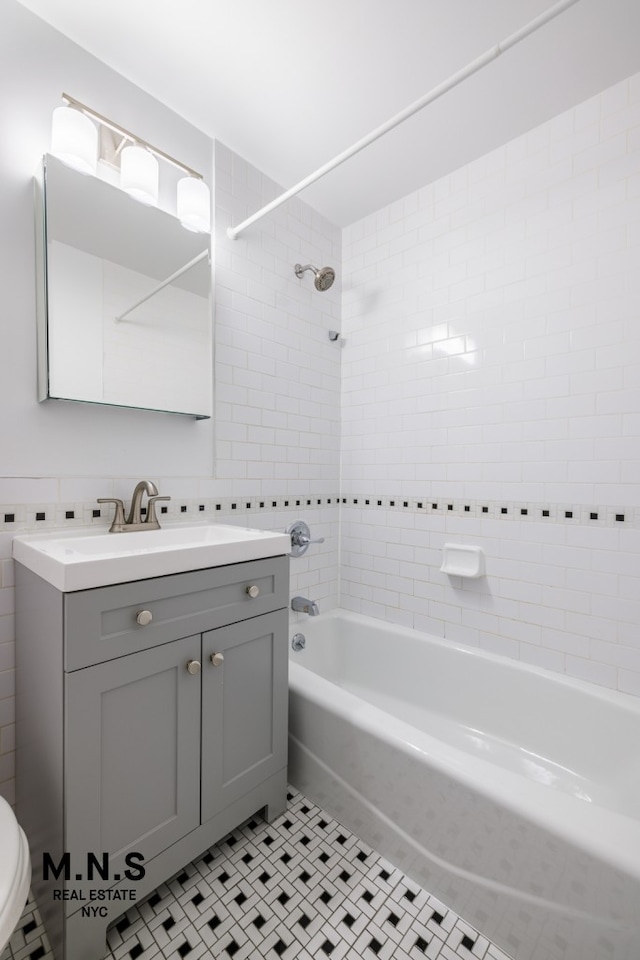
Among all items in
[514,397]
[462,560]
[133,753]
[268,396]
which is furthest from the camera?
[268,396]

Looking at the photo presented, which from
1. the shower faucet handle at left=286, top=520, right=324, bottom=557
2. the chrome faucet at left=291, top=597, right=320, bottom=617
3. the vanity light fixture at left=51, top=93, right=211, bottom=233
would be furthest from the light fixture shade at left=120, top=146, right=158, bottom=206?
the chrome faucet at left=291, top=597, right=320, bottom=617

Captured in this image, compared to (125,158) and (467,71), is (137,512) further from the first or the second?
(467,71)

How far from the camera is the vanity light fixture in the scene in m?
1.37

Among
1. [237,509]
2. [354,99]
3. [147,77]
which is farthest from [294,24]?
[237,509]

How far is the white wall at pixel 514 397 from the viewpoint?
1.62 meters

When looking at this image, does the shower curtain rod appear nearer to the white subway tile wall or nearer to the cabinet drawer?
the white subway tile wall

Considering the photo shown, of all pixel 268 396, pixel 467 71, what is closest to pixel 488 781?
pixel 268 396

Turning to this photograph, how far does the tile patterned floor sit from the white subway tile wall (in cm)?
101

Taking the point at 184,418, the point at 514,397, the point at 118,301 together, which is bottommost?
the point at 184,418

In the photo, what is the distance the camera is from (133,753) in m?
1.11

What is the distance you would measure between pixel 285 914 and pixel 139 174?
238 centimetres

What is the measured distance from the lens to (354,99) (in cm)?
169

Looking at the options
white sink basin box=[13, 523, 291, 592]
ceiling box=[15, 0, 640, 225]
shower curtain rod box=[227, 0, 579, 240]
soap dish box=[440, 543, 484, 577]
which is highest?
ceiling box=[15, 0, 640, 225]

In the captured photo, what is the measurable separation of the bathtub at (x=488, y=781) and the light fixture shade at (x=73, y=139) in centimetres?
194
